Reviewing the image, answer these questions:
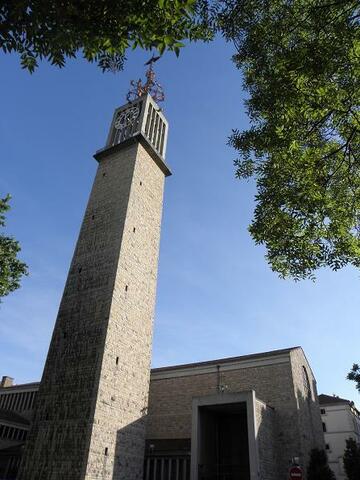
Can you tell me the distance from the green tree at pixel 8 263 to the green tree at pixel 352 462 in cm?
2843

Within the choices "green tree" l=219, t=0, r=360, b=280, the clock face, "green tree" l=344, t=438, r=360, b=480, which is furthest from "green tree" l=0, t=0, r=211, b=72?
"green tree" l=344, t=438, r=360, b=480

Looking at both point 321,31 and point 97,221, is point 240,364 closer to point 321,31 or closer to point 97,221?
point 97,221

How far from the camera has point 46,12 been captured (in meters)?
6.45

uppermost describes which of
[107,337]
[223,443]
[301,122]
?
[301,122]

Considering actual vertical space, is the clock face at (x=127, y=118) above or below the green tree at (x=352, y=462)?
above

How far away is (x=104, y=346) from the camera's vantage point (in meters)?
18.5

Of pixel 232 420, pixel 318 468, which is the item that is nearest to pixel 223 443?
pixel 232 420

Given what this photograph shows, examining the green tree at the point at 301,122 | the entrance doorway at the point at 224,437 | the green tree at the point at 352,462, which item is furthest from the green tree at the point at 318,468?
the green tree at the point at 301,122

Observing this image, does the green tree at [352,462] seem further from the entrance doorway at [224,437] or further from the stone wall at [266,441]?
the stone wall at [266,441]

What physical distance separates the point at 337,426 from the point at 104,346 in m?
37.9

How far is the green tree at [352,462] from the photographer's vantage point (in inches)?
1148

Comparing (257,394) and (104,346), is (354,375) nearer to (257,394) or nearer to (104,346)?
(257,394)

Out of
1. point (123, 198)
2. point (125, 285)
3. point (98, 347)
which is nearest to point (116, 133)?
point (123, 198)

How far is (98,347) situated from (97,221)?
874cm
